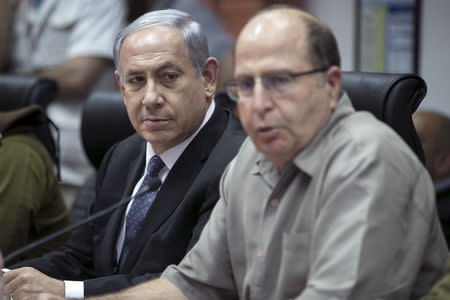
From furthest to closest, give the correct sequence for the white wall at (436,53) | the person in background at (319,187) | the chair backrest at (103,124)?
the white wall at (436,53) < the chair backrest at (103,124) < the person in background at (319,187)

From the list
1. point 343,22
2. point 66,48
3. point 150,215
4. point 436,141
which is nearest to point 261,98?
point 150,215

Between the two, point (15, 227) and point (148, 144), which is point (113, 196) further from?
point (15, 227)

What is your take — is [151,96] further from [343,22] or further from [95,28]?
[95,28]

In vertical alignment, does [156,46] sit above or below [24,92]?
above

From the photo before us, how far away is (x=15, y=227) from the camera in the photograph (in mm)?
2898

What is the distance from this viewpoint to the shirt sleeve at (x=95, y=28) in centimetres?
446

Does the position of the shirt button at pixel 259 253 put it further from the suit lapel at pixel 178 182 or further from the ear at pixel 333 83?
the suit lapel at pixel 178 182

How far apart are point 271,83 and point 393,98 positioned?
0.64 metres

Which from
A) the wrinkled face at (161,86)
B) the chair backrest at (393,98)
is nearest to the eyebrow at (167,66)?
the wrinkled face at (161,86)

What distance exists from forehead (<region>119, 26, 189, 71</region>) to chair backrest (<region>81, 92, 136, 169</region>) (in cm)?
60

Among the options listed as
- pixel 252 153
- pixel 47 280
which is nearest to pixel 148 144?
pixel 47 280

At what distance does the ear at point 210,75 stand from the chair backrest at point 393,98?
0.38 meters

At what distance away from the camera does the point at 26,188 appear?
291cm

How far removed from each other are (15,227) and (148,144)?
61 cm
